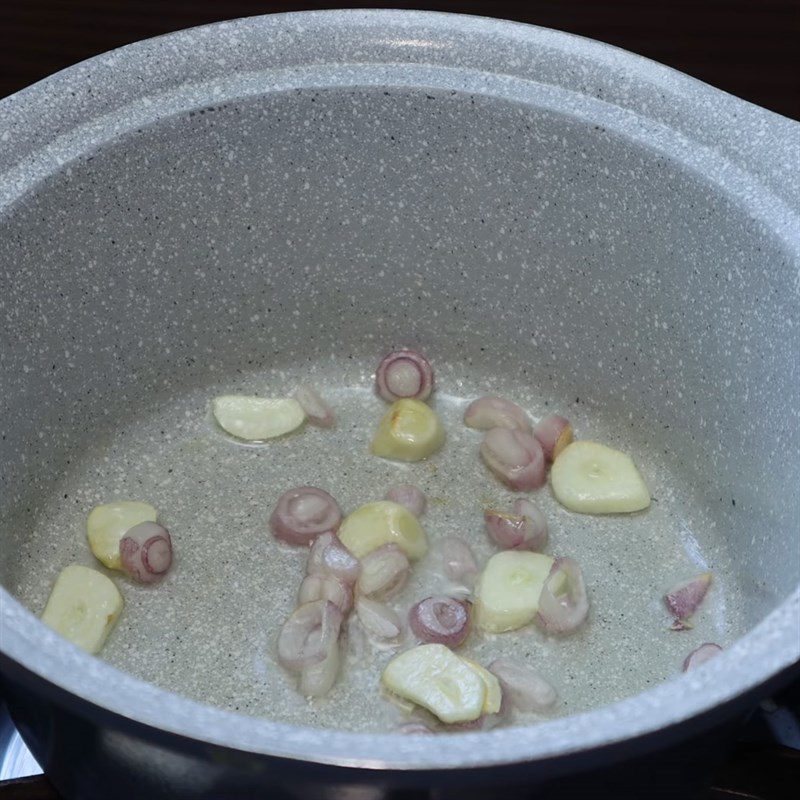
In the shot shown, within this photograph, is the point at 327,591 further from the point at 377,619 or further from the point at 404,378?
the point at 404,378

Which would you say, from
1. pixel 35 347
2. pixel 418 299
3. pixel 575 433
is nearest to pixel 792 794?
pixel 575 433

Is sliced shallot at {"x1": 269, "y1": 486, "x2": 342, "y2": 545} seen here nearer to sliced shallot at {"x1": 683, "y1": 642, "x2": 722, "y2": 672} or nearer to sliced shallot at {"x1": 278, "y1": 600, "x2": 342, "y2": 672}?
sliced shallot at {"x1": 278, "y1": 600, "x2": 342, "y2": 672}

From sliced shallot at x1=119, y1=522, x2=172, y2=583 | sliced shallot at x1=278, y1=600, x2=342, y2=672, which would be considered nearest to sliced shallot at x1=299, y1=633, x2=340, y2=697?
sliced shallot at x1=278, y1=600, x2=342, y2=672

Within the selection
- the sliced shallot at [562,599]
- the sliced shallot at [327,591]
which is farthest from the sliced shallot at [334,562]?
the sliced shallot at [562,599]

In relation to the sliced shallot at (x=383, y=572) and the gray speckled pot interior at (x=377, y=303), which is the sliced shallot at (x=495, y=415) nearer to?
the gray speckled pot interior at (x=377, y=303)

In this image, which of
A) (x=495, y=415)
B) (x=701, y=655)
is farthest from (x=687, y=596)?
(x=495, y=415)
